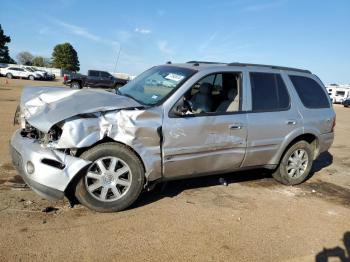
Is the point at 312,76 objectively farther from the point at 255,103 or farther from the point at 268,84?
the point at 255,103

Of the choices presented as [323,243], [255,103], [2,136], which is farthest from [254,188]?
[2,136]

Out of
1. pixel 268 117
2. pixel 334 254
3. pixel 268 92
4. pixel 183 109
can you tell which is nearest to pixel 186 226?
pixel 183 109

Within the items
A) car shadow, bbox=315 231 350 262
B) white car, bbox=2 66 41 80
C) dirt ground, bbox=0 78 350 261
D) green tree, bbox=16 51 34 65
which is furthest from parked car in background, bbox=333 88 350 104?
green tree, bbox=16 51 34 65

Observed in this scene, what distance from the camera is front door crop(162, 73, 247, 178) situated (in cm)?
491

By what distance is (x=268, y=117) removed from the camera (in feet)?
19.1

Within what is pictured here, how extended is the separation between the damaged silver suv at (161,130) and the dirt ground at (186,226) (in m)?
0.35

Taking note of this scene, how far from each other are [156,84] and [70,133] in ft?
5.38

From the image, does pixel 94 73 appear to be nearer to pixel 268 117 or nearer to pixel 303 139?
pixel 303 139

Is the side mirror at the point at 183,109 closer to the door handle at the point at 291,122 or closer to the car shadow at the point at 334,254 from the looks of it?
the door handle at the point at 291,122

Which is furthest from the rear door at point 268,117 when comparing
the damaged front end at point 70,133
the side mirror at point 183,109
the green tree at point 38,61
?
the green tree at point 38,61

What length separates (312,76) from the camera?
688cm

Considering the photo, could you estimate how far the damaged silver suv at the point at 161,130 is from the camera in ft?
14.3

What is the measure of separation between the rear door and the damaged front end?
63.0 inches

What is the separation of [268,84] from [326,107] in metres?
1.55
